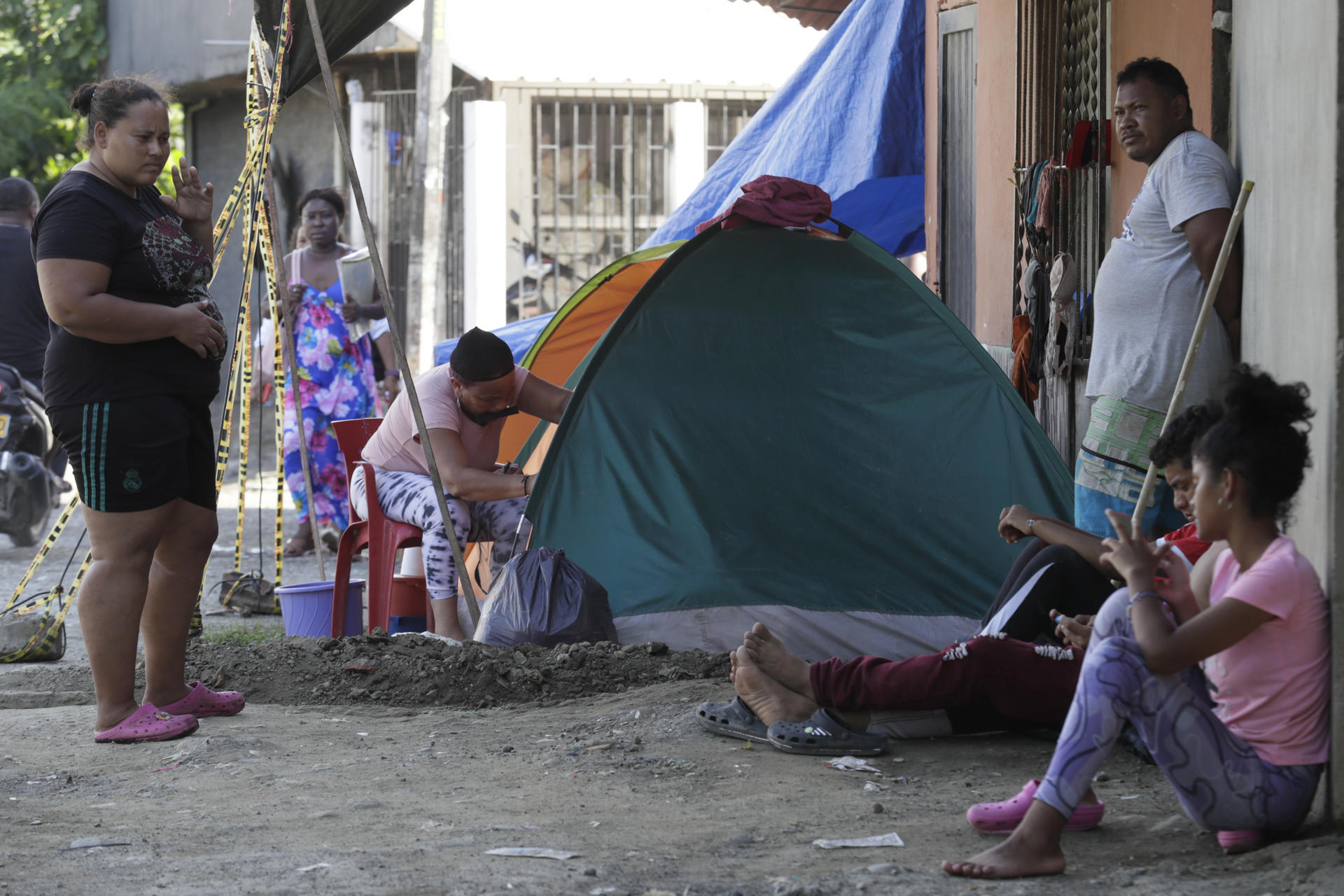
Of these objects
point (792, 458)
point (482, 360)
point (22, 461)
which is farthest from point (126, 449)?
point (22, 461)

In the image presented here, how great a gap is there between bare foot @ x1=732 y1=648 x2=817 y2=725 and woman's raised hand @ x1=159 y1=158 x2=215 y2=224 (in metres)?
1.89

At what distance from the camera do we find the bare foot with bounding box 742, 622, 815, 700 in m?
3.37

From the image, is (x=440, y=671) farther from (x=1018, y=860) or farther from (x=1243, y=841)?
(x=1243, y=841)

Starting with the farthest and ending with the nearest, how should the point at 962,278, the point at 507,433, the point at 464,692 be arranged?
the point at 962,278 → the point at 507,433 → the point at 464,692

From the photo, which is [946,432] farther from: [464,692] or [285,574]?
[285,574]

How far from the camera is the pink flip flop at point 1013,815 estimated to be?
2658 millimetres

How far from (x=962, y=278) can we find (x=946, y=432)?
276 centimetres

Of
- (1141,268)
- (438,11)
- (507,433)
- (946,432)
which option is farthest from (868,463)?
(438,11)

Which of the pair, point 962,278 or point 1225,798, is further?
point 962,278

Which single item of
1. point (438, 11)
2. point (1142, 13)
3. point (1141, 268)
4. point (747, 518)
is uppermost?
point (438, 11)

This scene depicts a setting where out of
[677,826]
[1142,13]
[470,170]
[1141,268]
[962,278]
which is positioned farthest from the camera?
[470,170]

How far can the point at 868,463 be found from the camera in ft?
16.4

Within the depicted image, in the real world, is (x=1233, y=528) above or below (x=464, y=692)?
above

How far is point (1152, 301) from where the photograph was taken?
365cm
